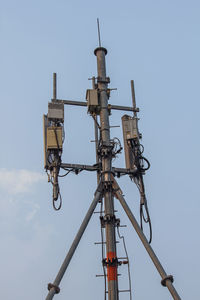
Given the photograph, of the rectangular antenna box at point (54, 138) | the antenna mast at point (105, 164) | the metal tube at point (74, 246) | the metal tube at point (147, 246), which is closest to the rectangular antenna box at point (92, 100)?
the antenna mast at point (105, 164)

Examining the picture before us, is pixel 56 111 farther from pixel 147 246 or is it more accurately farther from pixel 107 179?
pixel 147 246

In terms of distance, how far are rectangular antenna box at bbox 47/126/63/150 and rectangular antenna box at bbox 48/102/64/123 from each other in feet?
1.05

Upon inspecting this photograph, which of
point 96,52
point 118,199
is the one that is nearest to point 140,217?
point 118,199

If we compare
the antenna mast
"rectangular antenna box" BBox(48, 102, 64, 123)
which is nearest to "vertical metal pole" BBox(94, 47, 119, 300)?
the antenna mast

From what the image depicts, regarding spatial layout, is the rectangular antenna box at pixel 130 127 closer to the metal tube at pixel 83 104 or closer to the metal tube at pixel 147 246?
the metal tube at pixel 83 104

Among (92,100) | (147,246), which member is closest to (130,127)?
(92,100)

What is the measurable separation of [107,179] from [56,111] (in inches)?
102

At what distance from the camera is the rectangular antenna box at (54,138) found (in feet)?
38.0

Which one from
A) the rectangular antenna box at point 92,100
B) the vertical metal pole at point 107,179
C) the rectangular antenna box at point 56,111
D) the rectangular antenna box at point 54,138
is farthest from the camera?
the rectangular antenna box at point 92,100

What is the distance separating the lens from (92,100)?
12430 millimetres

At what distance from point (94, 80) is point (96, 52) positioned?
1.11m

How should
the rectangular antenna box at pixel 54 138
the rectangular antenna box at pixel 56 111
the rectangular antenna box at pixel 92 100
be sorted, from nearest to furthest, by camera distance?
the rectangular antenna box at pixel 54 138 → the rectangular antenna box at pixel 56 111 → the rectangular antenna box at pixel 92 100

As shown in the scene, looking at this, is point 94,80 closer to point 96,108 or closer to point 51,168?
point 96,108

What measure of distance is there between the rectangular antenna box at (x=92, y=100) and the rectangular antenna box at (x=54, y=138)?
1307mm
